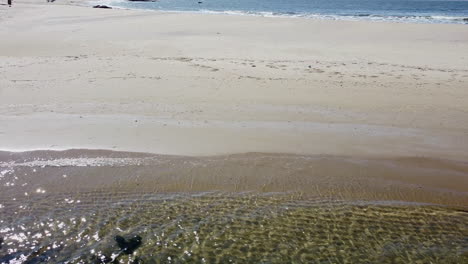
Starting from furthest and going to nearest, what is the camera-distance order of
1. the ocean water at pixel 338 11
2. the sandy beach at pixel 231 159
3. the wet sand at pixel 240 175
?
the ocean water at pixel 338 11 < the wet sand at pixel 240 175 < the sandy beach at pixel 231 159

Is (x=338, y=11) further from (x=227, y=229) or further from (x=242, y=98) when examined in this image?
(x=227, y=229)

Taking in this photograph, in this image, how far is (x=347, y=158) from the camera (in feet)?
21.2

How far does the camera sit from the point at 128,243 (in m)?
4.44

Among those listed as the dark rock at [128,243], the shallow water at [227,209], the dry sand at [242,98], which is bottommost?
the dark rock at [128,243]

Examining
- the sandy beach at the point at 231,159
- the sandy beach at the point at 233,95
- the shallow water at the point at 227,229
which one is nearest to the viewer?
the shallow water at the point at 227,229

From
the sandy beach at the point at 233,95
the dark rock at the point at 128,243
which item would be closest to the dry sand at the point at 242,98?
the sandy beach at the point at 233,95

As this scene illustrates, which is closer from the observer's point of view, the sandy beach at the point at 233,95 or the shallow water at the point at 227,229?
the shallow water at the point at 227,229

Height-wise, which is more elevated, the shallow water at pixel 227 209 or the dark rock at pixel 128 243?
the shallow water at pixel 227 209

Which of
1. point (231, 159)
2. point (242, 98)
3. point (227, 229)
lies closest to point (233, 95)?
point (242, 98)

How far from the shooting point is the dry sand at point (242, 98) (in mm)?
6777

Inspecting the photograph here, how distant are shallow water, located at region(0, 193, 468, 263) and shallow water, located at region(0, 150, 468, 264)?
0.04ft

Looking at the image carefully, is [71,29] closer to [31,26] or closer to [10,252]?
[31,26]

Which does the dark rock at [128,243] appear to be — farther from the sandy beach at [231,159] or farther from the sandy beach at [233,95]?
the sandy beach at [233,95]

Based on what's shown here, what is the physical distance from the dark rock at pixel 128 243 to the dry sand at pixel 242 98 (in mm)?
2183
